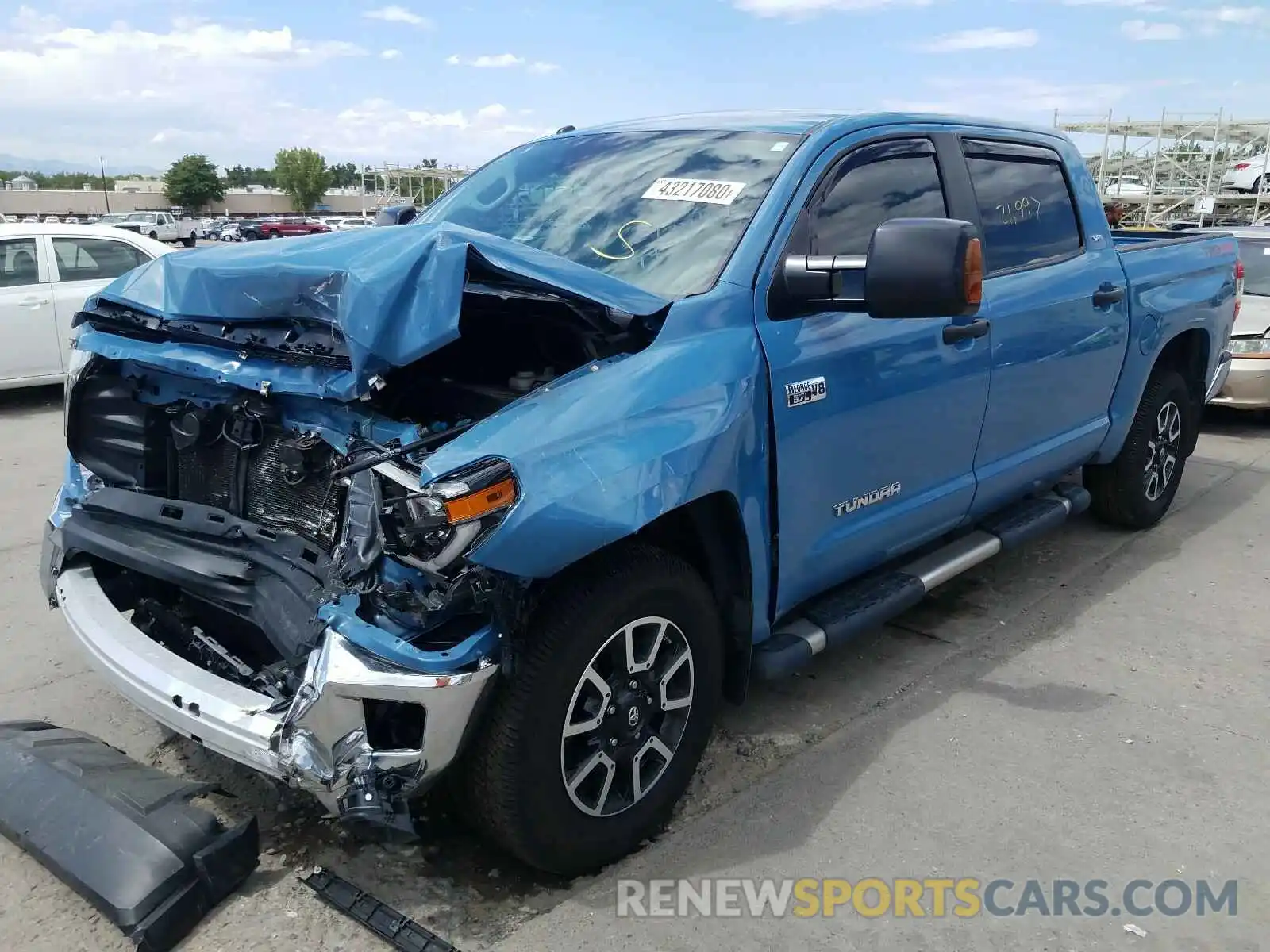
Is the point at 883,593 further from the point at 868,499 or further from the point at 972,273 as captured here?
the point at 972,273

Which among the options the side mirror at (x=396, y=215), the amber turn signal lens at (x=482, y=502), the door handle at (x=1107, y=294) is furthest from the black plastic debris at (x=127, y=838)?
the door handle at (x=1107, y=294)

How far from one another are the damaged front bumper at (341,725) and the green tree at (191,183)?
9747 centimetres

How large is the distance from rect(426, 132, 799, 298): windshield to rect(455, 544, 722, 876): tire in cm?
91

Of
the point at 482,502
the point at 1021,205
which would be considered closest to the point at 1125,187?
the point at 1021,205

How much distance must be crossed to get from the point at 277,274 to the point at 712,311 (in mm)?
1158

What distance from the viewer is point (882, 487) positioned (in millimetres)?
3391

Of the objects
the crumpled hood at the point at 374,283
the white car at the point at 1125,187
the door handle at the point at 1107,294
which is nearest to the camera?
the crumpled hood at the point at 374,283

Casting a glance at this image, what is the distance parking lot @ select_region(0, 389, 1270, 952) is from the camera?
254cm

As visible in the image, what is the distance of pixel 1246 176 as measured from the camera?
30312mm

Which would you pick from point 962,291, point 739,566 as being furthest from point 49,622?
point 962,291

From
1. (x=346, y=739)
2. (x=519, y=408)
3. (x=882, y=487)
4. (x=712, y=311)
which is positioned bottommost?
(x=346, y=739)

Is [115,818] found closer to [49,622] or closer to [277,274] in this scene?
[277,274]

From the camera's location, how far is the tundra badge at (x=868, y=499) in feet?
10.6

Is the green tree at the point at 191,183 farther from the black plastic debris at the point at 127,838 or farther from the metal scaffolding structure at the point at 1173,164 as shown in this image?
the black plastic debris at the point at 127,838
